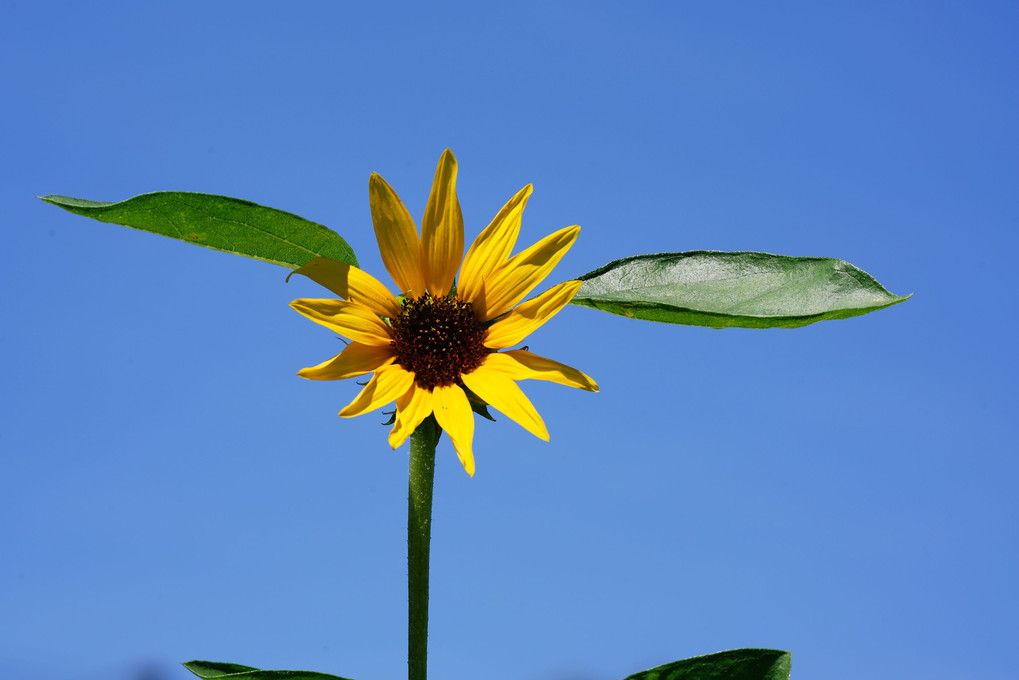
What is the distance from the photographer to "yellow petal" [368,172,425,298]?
1828 mm

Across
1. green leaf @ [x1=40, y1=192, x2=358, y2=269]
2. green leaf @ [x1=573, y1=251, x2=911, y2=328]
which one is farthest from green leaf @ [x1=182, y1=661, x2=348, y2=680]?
green leaf @ [x1=573, y1=251, x2=911, y2=328]

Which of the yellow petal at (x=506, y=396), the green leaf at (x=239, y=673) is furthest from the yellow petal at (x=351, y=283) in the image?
the green leaf at (x=239, y=673)

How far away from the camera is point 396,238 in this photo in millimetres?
1907

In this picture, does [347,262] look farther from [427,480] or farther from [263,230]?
[427,480]

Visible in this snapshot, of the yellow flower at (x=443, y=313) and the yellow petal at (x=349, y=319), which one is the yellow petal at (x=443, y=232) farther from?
the yellow petal at (x=349, y=319)

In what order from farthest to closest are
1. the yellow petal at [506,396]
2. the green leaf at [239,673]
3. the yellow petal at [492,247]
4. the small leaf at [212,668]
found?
the yellow petal at [492,247] < the yellow petal at [506,396] < the small leaf at [212,668] < the green leaf at [239,673]

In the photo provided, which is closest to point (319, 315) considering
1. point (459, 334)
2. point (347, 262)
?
point (347, 262)

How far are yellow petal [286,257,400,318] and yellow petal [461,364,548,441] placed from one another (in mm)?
237

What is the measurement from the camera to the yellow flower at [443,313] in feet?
5.85

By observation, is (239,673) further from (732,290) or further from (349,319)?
(732,290)

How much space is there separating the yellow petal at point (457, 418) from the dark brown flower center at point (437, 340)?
1.9 inches

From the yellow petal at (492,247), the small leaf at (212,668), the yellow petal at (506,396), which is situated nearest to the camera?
the small leaf at (212,668)

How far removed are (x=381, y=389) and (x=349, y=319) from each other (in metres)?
0.17

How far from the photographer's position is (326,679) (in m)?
1.53
